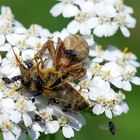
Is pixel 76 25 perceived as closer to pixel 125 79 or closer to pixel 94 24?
pixel 94 24

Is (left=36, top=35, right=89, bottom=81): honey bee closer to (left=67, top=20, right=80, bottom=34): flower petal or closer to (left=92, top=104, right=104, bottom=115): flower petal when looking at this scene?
(left=92, top=104, right=104, bottom=115): flower petal

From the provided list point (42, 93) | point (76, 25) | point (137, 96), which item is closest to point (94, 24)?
point (76, 25)

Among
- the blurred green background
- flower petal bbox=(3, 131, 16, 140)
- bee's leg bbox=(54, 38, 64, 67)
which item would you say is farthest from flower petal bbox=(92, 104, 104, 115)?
the blurred green background

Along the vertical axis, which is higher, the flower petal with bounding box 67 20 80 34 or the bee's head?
the bee's head

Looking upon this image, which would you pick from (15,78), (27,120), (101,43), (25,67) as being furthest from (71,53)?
(101,43)

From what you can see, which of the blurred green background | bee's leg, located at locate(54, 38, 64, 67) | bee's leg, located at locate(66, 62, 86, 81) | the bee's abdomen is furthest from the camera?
the blurred green background

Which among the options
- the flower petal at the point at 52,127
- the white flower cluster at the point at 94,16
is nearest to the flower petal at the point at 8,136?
the flower petal at the point at 52,127

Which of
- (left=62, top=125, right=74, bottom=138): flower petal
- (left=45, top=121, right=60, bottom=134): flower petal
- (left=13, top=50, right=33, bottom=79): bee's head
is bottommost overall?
(left=62, top=125, right=74, bottom=138): flower petal

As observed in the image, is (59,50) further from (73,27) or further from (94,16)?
(94,16)
